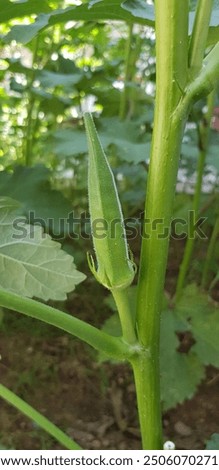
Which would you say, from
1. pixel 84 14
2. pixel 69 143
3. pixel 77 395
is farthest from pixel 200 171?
pixel 77 395

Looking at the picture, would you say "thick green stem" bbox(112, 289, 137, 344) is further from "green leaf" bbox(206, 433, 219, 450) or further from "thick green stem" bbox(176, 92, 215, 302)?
"thick green stem" bbox(176, 92, 215, 302)

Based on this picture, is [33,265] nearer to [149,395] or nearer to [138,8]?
[149,395]

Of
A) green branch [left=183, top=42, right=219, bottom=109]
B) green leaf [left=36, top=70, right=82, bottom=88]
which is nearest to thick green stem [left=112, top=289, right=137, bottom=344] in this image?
green branch [left=183, top=42, right=219, bottom=109]

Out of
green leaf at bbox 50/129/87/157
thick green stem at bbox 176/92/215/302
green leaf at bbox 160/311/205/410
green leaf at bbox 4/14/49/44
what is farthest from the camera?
green leaf at bbox 50/129/87/157

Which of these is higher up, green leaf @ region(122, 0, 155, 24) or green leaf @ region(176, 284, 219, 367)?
green leaf @ region(122, 0, 155, 24)

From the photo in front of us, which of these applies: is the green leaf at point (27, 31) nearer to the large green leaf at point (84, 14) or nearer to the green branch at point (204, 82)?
the large green leaf at point (84, 14)
